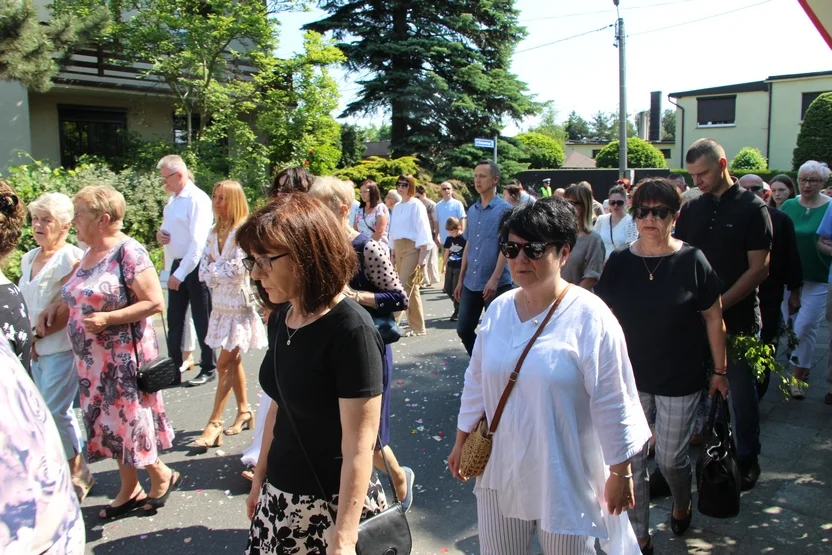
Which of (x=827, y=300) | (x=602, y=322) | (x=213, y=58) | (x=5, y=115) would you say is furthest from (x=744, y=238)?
(x=5, y=115)

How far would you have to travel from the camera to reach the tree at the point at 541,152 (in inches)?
1210

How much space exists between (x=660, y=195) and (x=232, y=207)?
3004 millimetres

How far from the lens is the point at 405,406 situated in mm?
5848

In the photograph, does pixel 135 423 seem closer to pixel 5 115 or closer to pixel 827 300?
pixel 827 300

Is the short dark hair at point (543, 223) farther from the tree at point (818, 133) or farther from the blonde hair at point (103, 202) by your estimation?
the tree at point (818, 133)

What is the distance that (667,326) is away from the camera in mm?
3285

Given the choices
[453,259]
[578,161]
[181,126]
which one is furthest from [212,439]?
[578,161]

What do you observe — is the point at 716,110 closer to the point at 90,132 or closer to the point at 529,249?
the point at 90,132

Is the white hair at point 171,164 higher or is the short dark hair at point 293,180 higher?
the white hair at point 171,164

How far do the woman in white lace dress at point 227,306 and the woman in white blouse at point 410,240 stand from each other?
381cm

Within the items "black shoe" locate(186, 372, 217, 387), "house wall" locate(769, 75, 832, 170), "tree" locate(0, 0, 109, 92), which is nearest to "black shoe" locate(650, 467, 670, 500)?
"black shoe" locate(186, 372, 217, 387)

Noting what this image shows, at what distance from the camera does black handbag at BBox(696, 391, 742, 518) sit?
3342mm

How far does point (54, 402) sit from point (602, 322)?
3500 millimetres

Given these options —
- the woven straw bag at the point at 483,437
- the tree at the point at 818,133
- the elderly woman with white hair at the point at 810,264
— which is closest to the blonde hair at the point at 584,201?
the elderly woman with white hair at the point at 810,264
